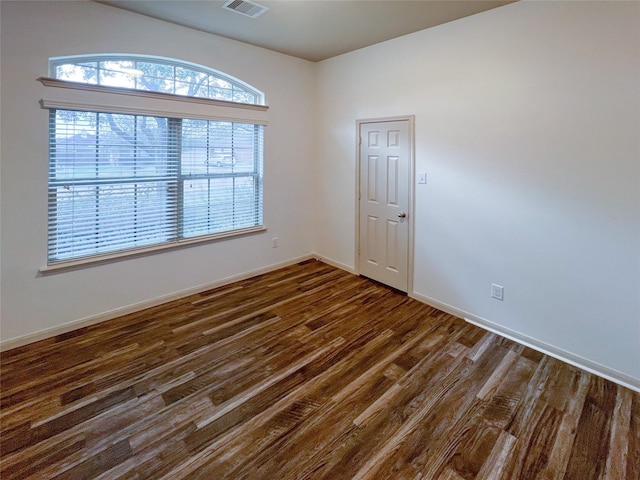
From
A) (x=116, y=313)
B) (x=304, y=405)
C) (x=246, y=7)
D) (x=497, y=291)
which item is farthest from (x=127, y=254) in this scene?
(x=497, y=291)

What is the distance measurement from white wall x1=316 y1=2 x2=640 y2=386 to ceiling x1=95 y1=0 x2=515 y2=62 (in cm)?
21

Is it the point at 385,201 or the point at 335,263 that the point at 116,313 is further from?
the point at 385,201

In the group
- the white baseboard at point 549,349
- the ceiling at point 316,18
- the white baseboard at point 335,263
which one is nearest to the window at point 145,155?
the ceiling at point 316,18

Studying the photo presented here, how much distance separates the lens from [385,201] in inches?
156

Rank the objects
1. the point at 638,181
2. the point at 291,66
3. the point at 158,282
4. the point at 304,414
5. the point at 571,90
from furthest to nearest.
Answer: the point at 291,66
the point at 158,282
the point at 571,90
the point at 638,181
the point at 304,414

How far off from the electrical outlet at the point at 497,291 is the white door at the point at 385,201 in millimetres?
945

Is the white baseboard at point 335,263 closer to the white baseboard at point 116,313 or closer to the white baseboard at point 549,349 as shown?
the white baseboard at point 116,313

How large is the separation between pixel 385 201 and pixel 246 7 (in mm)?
2360

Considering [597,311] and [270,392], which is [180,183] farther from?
[597,311]

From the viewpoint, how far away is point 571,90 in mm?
2445

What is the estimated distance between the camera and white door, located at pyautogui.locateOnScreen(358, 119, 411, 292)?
3.73m

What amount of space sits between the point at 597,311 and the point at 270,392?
2.47 m

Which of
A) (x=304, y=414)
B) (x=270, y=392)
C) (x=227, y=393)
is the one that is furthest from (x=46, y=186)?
(x=304, y=414)

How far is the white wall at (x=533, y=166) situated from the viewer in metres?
2.30
